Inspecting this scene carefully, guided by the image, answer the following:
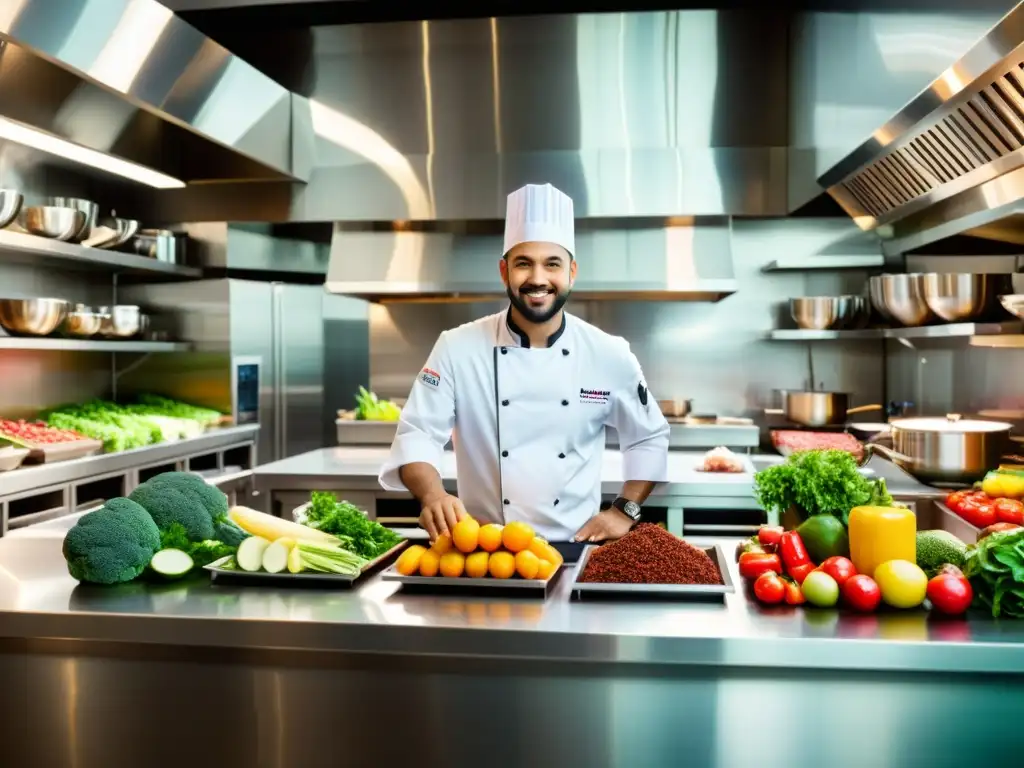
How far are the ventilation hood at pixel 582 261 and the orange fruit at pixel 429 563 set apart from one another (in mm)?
3762

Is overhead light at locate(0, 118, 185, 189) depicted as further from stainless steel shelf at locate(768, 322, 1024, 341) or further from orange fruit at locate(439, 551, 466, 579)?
stainless steel shelf at locate(768, 322, 1024, 341)

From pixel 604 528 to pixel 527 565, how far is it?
569 millimetres

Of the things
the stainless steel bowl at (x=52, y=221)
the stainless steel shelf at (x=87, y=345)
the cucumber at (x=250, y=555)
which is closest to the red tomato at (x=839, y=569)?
the cucumber at (x=250, y=555)

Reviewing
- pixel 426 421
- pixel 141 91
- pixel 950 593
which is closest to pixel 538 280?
pixel 426 421

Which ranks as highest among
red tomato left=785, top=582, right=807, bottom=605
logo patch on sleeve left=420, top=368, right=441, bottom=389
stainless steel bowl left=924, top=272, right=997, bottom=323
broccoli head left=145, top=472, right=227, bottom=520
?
stainless steel bowl left=924, top=272, right=997, bottom=323

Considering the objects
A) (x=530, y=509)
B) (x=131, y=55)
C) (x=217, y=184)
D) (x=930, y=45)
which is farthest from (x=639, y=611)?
(x=217, y=184)

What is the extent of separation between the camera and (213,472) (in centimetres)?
604

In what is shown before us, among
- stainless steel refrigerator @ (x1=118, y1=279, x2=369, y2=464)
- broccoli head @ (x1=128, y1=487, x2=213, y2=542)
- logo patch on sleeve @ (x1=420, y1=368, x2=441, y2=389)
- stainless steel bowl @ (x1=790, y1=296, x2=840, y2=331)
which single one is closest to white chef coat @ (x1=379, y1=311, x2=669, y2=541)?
logo patch on sleeve @ (x1=420, y1=368, x2=441, y2=389)

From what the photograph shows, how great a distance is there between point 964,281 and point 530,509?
2.01 meters

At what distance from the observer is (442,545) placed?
2.17 metres

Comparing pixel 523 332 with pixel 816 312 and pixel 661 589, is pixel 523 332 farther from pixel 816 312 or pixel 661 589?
pixel 816 312

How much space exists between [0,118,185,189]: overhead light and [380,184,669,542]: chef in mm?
2424

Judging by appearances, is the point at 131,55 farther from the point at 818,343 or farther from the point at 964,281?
the point at 818,343

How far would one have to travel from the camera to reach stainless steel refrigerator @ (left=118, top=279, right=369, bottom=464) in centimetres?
627
